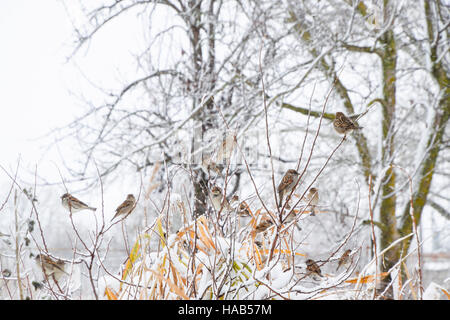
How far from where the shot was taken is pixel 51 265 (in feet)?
1.69

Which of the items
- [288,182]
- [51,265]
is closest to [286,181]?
[288,182]

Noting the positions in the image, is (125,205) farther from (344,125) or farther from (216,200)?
(344,125)

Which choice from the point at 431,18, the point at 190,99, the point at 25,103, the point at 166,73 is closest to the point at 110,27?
the point at 166,73

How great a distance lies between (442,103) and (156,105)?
2.55 m

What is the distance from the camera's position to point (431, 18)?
9.39ft

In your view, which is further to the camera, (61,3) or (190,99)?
(190,99)

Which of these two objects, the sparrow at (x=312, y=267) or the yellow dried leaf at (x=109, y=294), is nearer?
the yellow dried leaf at (x=109, y=294)

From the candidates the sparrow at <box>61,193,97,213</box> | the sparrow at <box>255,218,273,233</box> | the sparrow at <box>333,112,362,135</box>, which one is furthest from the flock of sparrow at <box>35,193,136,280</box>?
the sparrow at <box>333,112,362,135</box>

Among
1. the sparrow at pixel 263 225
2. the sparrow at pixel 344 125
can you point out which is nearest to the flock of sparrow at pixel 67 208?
the sparrow at pixel 263 225

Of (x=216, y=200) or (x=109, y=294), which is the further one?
(x=216, y=200)

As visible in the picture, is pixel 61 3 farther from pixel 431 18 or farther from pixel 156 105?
pixel 431 18

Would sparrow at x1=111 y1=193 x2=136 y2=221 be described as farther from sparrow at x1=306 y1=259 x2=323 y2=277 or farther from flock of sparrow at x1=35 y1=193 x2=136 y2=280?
sparrow at x1=306 y1=259 x2=323 y2=277

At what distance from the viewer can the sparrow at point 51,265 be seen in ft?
1.67

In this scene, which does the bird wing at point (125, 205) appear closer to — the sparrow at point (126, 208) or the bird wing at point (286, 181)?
the sparrow at point (126, 208)
